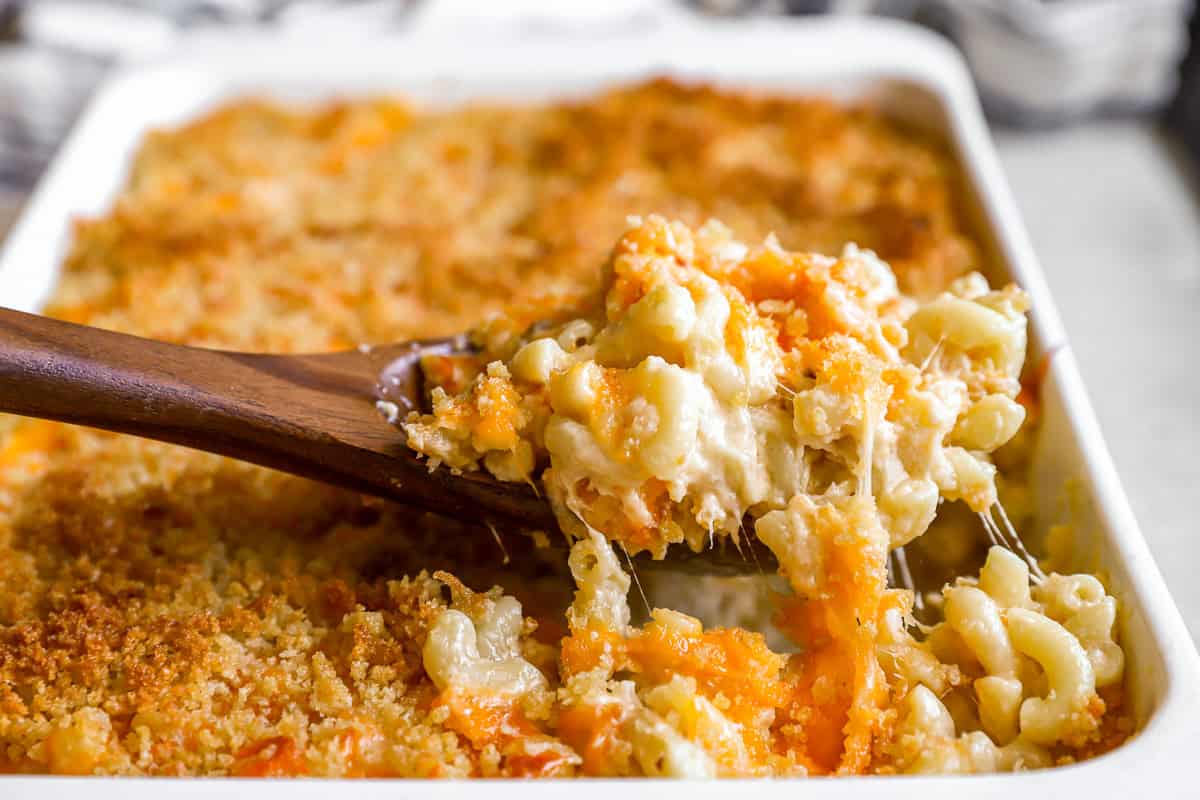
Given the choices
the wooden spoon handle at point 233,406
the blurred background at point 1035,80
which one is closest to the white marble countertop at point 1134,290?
the blurred background at point 1035,80

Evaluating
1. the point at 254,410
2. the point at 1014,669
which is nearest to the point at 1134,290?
the point at 1014,669

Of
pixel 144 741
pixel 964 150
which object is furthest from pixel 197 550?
pixel 964 150

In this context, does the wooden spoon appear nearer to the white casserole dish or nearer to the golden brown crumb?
the golden brown crumb

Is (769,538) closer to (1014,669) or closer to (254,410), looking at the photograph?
(1014,669)

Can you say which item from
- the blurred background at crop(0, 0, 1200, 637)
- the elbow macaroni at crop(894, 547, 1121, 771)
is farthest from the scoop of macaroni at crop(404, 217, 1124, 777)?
the blurred background at crop(0, 0, 1200, 637)

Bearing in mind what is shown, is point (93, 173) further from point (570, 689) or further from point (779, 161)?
point (570, 689)

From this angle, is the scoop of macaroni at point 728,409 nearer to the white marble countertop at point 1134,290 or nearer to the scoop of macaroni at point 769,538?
the scoop of macaroni at point 769,538

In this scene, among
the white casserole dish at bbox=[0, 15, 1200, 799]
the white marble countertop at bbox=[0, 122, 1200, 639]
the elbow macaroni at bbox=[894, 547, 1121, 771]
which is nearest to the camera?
the white casserole dish at bbox=[0, 15, 1200, 799]
